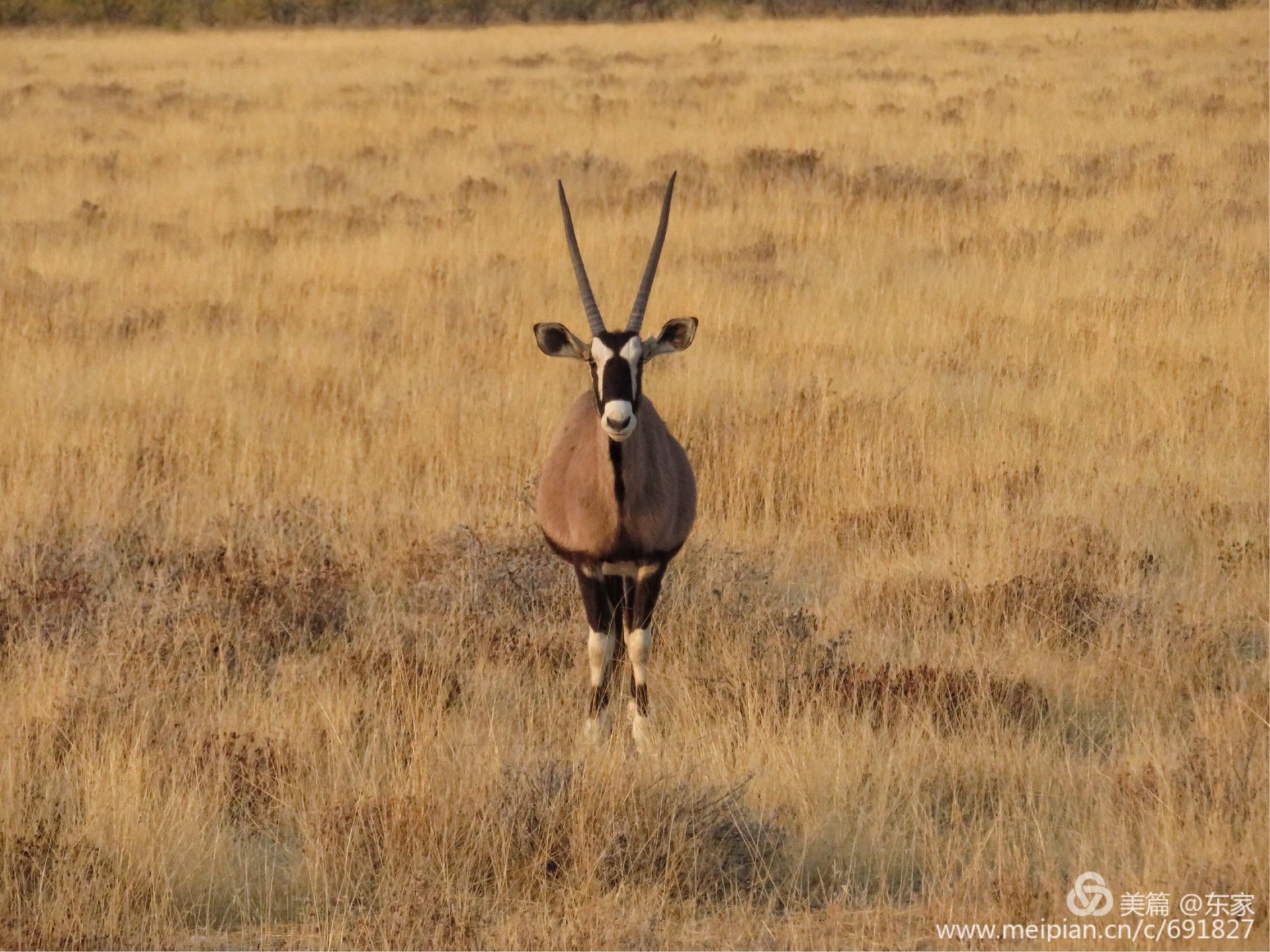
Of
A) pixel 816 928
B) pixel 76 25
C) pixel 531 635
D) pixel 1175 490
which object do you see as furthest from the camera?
pixel 76 25

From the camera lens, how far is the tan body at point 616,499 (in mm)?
5254

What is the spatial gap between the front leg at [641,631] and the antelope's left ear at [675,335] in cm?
76

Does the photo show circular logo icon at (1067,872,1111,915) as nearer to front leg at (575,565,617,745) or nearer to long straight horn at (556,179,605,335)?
front leg at (575,565,617,745)

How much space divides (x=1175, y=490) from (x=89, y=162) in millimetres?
14346

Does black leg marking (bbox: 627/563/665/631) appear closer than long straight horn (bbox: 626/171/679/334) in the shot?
No

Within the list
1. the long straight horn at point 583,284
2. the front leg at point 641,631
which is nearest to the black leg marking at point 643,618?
the front leg at point 641,631

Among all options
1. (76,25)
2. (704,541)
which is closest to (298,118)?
(704,541)

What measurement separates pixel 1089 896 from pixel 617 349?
216 cm

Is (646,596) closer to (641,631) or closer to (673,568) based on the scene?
(641,631)

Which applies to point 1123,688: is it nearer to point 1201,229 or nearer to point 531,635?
point 531,635

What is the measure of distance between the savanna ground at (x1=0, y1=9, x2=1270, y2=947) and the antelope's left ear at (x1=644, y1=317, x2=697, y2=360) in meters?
1.26

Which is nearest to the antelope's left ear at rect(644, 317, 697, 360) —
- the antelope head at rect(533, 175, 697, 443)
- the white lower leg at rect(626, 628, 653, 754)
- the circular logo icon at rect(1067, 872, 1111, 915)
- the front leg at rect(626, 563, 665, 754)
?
the antelope head at rect(533, 175, 697, 443)

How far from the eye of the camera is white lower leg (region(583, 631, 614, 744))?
5.44 meters

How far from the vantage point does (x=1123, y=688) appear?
573cm
